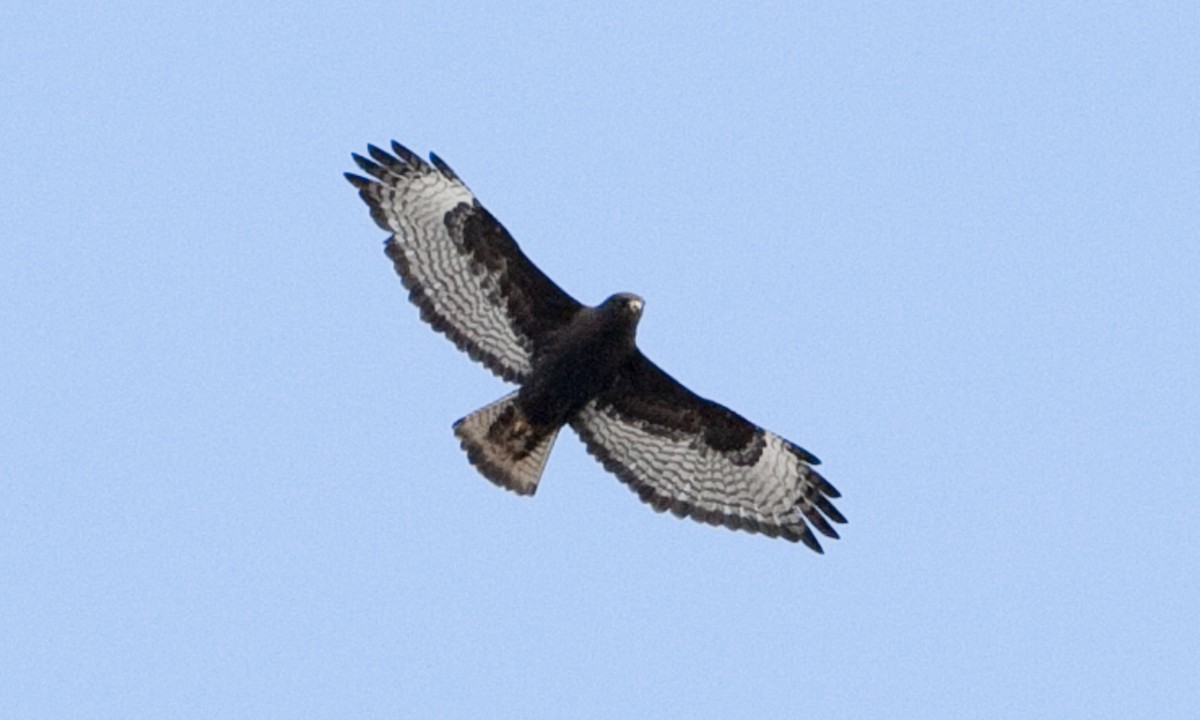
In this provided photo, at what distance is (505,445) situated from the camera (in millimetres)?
19969

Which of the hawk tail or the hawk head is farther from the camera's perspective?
the hawk tail

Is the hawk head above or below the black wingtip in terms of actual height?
above

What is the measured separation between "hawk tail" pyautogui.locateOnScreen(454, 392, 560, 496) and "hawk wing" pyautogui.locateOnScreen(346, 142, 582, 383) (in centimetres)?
57

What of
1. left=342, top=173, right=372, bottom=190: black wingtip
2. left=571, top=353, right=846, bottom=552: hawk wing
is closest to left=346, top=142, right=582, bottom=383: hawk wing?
left=342, top=173, right=372, bottom=190: black wingtip

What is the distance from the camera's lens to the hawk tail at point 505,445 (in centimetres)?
1991

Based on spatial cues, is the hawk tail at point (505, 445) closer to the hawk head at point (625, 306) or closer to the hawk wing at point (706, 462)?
the hawk wing at point (706, 462)

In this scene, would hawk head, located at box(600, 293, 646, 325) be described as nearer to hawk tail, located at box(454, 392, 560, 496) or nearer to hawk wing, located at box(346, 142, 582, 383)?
hawk wing, located at box(346, 142, 582, 383)

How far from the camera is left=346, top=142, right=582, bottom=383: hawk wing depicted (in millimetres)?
19750

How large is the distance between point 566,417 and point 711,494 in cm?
137

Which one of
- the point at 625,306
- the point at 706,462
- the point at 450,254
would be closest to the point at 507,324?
the point at 450,254

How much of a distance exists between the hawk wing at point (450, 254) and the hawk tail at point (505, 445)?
57 cm

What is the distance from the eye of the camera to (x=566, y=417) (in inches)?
792

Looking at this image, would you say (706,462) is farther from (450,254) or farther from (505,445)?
(450,254)

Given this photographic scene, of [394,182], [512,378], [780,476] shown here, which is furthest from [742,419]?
[394,182]
